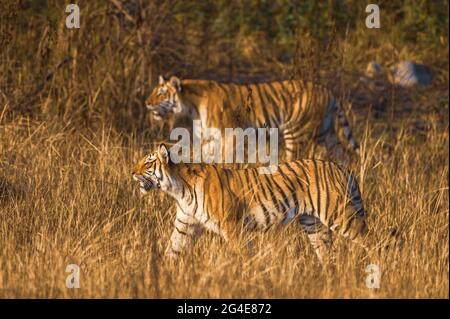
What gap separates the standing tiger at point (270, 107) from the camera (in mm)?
10398

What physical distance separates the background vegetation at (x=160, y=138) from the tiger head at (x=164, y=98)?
7.5 inches

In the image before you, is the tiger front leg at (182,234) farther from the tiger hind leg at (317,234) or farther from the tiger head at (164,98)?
the tiger head at (164,98)

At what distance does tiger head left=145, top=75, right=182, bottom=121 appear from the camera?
1034 centimetres

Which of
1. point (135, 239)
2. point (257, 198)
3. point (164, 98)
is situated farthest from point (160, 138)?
point (135, 239)

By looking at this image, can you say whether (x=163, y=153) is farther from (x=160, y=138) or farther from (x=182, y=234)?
(x=160, y=138)

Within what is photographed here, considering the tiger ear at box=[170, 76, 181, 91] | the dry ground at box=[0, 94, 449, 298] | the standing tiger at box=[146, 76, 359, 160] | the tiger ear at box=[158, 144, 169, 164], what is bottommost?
the dry ground at box=[0, 94, 449, 298]

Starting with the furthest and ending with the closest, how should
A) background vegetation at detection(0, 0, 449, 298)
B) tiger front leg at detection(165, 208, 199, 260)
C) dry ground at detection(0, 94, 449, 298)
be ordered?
tiger front leg at detection(165, 208, 199, 260) < background vegetation at detection(0, 0, 449, 298) < dry ground at detection(0, 94, 449, 298)

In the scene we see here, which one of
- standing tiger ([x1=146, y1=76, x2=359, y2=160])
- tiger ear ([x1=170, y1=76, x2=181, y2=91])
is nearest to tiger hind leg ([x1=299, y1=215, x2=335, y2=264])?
standing tiger ([x1=146, y1=76, x2=359, y2=160])

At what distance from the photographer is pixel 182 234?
6441mm

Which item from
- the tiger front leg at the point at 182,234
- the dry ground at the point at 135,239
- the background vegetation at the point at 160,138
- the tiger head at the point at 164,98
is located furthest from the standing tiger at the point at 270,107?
the tiger front leg at the point at 182,234

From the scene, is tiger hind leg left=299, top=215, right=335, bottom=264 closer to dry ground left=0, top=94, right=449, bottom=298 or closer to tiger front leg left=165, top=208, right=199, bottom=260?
dry ground left=0, top=94, right=449, bottom=298

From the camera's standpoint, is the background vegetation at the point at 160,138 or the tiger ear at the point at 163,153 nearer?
the background vegetation at the point at 160,138

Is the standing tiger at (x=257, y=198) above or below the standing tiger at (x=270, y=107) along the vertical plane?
below

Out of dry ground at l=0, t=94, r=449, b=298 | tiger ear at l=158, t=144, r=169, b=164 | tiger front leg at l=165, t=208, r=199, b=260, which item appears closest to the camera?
dry ground at l=0, t=94, r=449, b=298
